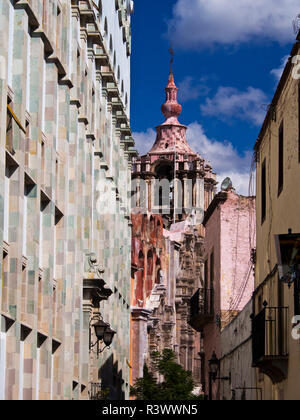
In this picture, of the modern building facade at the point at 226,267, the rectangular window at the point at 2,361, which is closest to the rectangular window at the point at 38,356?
the rectangular window at the point at 2,361

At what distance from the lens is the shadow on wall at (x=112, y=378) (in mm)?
35531

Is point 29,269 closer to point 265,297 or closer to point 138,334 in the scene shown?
point 265,297

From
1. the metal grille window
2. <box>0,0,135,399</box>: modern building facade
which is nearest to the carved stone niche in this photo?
<box>0,0,135,399</box>: modern building facade

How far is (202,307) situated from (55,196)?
1739 centimetres

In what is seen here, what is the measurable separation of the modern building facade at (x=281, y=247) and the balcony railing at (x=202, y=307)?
1193 cm

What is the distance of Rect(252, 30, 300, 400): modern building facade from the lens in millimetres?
21047

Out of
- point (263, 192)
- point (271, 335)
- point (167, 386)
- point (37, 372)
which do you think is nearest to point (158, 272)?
point (167, 386)

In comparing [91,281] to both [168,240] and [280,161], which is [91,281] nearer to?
[280,161]

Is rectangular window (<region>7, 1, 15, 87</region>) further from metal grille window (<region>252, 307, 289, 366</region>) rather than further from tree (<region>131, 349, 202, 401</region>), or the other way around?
tree (<region>131, 349, 202, 401</region>)

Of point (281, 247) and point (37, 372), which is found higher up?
→ point (281, 247)

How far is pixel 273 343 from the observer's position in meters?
23.1

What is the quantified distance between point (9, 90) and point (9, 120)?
0.55 metres

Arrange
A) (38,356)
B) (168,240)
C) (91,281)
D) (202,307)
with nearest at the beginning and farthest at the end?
(38,356), (91,281), (202,307), (168,240)

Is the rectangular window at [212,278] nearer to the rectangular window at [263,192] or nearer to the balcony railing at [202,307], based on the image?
the balcony railing at [202,307]
